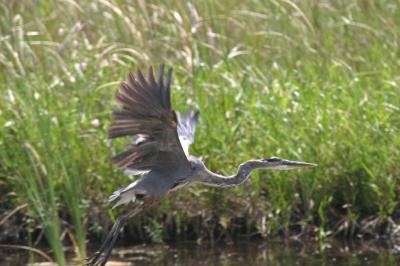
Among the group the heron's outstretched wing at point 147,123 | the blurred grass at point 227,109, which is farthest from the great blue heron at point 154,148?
the blurred grass at point 227,109

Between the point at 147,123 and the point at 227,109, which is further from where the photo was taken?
the point at 227,109

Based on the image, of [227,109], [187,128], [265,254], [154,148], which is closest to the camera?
[154,148]

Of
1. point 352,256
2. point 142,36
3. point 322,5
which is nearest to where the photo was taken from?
point 352,256

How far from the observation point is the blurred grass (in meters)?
6.68

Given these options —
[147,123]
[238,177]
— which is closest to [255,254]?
[238,177]

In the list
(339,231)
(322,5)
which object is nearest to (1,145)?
(339,231)

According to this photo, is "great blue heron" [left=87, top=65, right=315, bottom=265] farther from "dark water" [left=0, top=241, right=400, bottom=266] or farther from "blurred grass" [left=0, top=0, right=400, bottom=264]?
"dark water" [left=0, top=241, right=400, bottom=266]

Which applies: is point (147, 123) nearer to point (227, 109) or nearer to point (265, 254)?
point (265, 254)

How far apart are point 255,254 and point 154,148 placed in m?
1.45

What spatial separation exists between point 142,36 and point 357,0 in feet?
6.83

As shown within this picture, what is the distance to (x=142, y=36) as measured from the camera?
25.9ft

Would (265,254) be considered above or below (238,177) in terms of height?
below

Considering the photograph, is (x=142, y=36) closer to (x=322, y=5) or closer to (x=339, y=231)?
(x=322, y=5)

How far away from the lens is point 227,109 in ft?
23.8
